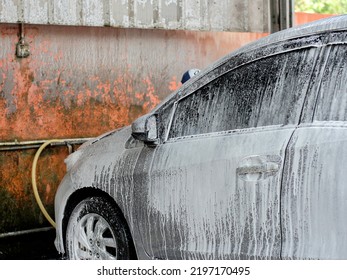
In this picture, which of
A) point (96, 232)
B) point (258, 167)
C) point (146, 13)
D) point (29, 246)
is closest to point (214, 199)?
point (258, 167)

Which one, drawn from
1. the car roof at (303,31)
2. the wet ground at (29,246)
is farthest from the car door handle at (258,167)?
the wet ground at (29,246)

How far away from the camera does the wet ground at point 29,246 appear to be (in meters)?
7.77

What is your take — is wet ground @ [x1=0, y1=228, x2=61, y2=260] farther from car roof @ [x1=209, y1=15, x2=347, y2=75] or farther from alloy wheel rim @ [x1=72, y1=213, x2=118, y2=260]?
car roof @ [x1=209, y1=15, x2=347, y2=75]

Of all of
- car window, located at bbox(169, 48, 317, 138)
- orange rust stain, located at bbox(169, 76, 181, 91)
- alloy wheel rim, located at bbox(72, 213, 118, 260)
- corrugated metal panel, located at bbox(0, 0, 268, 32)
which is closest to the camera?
car window, located at bbox(169, 48, 317, 138)

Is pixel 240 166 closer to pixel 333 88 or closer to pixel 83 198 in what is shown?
pixel 333 88

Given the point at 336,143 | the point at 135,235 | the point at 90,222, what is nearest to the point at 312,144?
the point at 336,143

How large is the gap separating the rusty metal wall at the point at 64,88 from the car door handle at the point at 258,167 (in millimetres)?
3721

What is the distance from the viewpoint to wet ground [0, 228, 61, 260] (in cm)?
777

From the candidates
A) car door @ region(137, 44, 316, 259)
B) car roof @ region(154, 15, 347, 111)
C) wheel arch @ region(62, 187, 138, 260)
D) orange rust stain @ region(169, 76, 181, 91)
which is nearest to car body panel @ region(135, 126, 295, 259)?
car door @ region(137, 44, 316, 259)

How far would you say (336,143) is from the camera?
419cm

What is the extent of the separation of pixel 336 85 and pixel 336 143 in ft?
1.22

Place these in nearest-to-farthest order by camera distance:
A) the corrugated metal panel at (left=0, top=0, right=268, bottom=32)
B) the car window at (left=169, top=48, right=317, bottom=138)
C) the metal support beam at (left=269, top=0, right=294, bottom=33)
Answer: the car window at (left=169, top=48, right=317, bottom=138) → the corrugated metal panel at (left=0, top=0, right=268, bottom=32) → the metal support beam at (left=269, top=0, right=294, bottom=33)

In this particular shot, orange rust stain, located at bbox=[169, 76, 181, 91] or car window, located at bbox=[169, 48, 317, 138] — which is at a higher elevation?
car window, located at bbox=[169, 48, 317, 138]

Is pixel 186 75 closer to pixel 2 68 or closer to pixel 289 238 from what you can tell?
pixel 2 68
